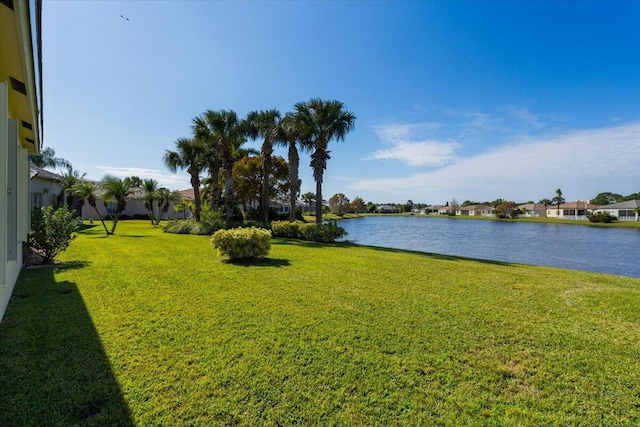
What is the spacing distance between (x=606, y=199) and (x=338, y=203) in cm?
Result: 8137

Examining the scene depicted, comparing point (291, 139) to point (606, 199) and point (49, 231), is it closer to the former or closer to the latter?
point (49, 231)

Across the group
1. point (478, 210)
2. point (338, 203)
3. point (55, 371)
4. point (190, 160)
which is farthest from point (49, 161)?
point (478, 210)

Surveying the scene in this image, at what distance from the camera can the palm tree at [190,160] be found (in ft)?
84.8

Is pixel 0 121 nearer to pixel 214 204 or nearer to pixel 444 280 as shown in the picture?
pixel 444 280

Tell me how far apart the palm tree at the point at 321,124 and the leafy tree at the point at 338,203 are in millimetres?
72847

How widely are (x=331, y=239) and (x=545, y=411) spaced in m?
14.7

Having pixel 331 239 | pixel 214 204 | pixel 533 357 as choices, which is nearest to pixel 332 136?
pixel 331 239

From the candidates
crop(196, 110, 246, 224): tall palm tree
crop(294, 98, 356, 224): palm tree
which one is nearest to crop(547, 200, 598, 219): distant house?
crop(294, 98, 356, 224): palm tree

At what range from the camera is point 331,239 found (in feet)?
57.3

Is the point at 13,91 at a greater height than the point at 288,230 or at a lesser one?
greater

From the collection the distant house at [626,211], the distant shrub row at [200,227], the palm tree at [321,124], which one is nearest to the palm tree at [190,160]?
the distant shrub row at [200,227]

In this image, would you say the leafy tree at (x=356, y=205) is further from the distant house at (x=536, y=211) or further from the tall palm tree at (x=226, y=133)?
the tall palm tree at (x=226, y=133)

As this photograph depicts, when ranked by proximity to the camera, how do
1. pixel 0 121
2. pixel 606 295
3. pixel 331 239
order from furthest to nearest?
1. pixel 331 239
2. pixel 606 295
3. pixel 0 121

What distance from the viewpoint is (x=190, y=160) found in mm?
26312
